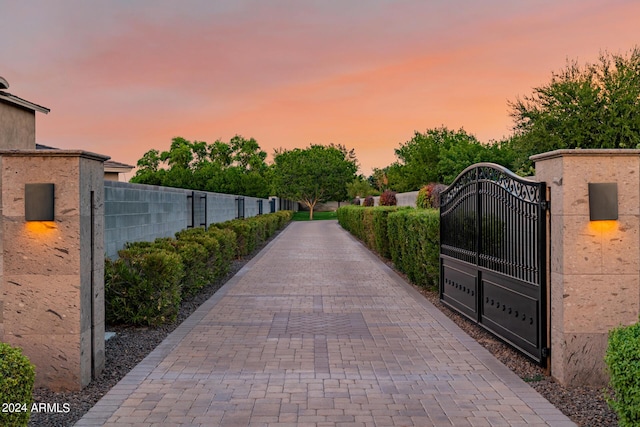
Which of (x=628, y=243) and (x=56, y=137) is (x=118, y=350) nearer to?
(x=628, y=243)

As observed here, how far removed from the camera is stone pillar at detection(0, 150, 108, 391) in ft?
16.7

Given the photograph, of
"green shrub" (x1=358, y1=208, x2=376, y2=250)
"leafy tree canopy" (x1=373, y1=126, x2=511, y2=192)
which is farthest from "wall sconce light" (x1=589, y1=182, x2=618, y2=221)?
"leafy tree canopy" (x1=373, y1=126, x2=511, y2=192)

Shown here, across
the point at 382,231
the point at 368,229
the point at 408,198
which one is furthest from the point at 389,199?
the point at 382,231

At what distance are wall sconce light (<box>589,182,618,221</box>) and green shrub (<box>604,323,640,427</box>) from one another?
178 centimetres

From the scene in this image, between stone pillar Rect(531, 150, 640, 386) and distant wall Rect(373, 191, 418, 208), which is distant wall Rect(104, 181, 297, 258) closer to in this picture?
stone pillar Rect(531, 150, 640, 386)

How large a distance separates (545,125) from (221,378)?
3334 cm

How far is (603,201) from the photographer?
5262 mm

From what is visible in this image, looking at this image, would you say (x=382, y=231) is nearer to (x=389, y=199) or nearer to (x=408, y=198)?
(x=408, y=198)

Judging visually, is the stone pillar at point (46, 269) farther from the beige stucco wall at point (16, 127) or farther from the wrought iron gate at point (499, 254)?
the beige stucco wall at point (16, 127)

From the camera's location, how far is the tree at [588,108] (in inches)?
1272

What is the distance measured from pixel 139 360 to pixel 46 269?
5.53 feet

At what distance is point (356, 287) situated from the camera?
12.0 metres

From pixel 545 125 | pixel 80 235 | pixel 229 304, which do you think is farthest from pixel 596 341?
pixel 545 125

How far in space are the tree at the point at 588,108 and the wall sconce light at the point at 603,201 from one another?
1059 inches
